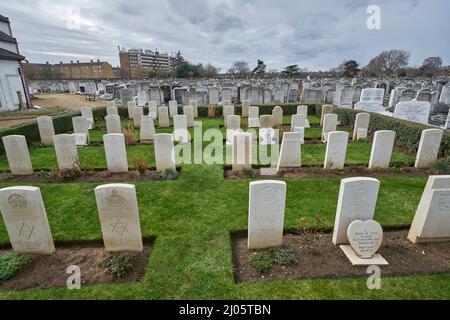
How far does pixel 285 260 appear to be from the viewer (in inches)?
159

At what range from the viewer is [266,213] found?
4250mm

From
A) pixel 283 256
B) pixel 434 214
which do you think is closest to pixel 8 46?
pixel 283 256

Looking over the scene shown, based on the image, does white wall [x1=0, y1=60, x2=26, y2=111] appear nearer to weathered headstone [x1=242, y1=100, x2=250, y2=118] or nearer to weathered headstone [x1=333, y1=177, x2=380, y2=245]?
weathered headstone [x1=242, y1=100, x2=250, y2=118]

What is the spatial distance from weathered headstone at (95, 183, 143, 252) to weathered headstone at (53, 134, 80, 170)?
4.25m

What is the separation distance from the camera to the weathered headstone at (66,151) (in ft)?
24.8

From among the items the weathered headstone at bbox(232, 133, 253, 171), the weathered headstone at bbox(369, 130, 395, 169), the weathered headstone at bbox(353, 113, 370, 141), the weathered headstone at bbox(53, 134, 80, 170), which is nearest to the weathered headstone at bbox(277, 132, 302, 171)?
the weathered headstone at bbox(232, 133, 253, 171)

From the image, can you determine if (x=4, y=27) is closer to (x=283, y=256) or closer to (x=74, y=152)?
(x=74, y=152)

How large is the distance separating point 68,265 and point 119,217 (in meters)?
1.13

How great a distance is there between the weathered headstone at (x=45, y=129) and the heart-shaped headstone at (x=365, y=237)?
1204cm

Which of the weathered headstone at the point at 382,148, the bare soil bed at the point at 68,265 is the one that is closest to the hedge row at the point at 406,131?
the weathered headstone at the point at 382,148

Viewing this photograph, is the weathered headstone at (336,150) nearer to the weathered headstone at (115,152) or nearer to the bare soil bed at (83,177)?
the bare soil bed at (83,177)

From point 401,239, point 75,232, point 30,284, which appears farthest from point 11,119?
point 401,239
